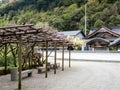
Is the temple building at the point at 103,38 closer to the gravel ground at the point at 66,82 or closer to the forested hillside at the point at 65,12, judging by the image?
the forested hillside at the point at 65,12

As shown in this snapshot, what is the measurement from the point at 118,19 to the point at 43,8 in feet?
72.9

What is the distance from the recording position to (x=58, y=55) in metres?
30.0

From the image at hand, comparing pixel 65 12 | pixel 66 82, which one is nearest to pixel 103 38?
pixel 65 12

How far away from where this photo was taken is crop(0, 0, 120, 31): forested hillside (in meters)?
45.7

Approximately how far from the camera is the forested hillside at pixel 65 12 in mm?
45731

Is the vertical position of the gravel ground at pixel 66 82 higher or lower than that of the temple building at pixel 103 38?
lower

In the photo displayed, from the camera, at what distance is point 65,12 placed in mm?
53000

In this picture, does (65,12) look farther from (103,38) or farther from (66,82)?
(66,82)

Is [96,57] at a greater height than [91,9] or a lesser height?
lesser

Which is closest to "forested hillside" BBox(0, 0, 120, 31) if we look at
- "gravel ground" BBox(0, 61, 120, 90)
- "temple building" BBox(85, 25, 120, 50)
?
"temple building" BBox(85, 25, 120, 50)

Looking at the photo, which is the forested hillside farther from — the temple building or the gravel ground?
the gravel ground

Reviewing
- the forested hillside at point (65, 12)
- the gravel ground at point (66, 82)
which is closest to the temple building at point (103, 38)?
the forested hillside at point (65, 12)

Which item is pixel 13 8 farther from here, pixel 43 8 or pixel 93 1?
pixel 93 1

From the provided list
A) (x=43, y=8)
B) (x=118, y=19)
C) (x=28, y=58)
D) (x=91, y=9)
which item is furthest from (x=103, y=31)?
(x=43, y=8)
